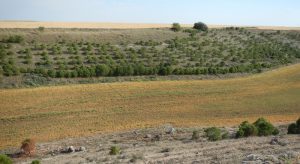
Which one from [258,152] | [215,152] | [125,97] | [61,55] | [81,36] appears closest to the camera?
[258,152]

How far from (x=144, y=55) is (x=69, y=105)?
29017 mm

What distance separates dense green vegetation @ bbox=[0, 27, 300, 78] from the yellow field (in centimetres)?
542

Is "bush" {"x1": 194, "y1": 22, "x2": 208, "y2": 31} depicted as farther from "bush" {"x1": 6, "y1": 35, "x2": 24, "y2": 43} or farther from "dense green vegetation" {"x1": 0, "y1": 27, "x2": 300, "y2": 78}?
"bush" {"x1": 6, "y1": 35, "x2": 24, "y2": 43}

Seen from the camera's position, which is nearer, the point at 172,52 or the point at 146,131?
the point at 146,131

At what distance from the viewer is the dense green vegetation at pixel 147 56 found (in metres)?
63.9

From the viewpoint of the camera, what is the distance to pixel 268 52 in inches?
3438

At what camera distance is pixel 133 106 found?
49375 millimetres

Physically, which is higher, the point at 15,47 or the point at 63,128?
the point at 15,47

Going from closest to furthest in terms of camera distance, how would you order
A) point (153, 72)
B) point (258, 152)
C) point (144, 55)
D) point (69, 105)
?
point (258, 152) < point (69, 105) < point (153, 72) < point (144, 55)

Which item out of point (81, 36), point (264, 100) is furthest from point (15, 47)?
point (264, 100)

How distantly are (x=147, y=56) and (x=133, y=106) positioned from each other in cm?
2690

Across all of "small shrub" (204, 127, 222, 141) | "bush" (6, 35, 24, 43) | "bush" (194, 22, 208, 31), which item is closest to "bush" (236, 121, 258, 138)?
"small shrub" (204, 127, 222, 141)

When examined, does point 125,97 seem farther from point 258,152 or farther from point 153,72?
point 258,152

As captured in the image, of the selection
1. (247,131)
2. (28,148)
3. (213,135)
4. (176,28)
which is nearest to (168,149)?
(213,135)
